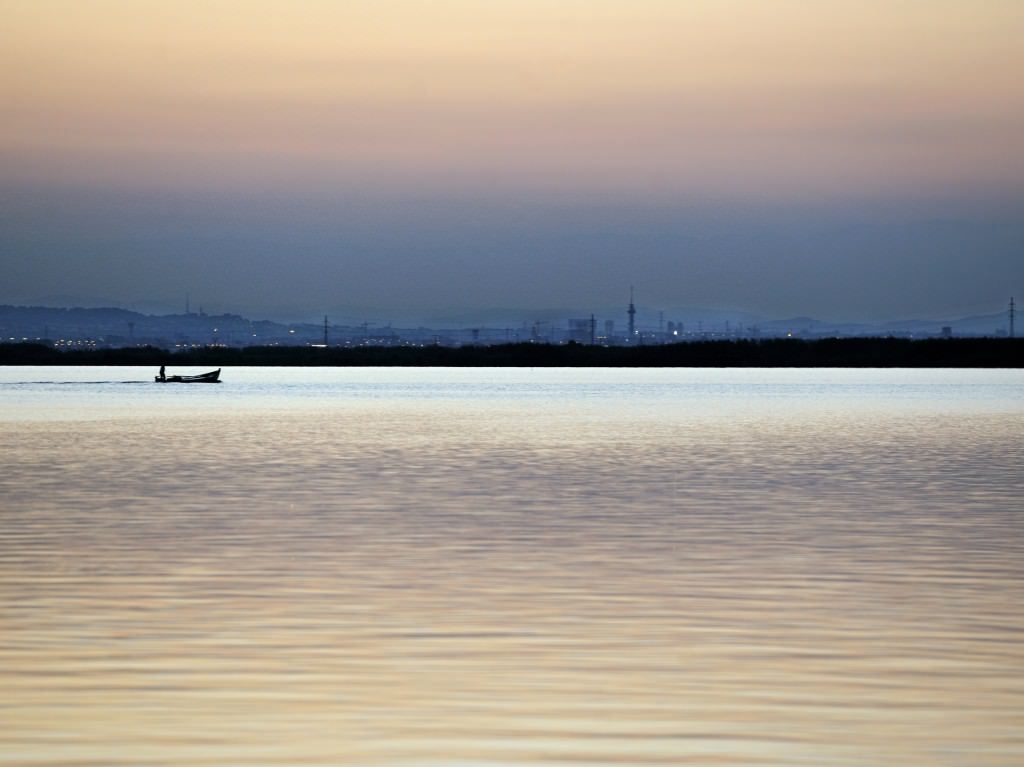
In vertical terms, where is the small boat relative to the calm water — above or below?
below

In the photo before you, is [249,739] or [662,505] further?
[662,505]

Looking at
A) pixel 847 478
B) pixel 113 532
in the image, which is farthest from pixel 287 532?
pixel 847 478

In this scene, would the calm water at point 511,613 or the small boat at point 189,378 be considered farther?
the small boat at point 189,378

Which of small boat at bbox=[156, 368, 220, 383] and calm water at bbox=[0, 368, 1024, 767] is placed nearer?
calm water at bbox=[0, 368, 1024, 767]

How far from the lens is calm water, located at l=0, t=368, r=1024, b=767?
10969 mm

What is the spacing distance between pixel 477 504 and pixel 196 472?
31.6ft

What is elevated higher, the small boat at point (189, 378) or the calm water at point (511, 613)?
the calm water at point (511, 613)

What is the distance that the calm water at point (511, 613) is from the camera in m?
11.0

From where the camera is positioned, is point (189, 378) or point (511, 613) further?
point (189, 378)

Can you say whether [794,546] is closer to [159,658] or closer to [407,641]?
[407,641]

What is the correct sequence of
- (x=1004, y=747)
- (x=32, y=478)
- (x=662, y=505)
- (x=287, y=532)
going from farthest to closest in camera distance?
(x=32, y=478), (x=662, y=505), (x=287, y=532), (x=1004, y=747)

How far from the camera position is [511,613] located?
15945mm

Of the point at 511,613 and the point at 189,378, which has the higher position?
the point at 511,613

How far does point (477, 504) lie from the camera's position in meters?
27.7
